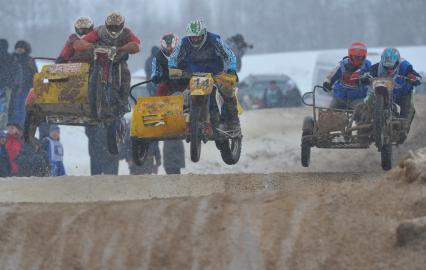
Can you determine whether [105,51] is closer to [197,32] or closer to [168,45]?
[168,45]

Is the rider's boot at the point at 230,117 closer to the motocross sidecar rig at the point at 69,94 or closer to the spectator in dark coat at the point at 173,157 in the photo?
the motocross sidecar rig at the point at 69,94

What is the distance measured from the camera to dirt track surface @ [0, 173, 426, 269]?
27.5 feet

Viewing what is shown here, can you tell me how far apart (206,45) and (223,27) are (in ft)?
106

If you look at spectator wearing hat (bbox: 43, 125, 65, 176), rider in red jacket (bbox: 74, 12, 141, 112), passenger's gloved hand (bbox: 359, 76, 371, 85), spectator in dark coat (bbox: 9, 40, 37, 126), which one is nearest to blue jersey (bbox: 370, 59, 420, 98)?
passenger's gloved hand (bbox: 359, 76, 371, 85)

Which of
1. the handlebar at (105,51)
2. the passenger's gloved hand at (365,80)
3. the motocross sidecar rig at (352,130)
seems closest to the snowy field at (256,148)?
the passenger's gloved hand at (365,80)

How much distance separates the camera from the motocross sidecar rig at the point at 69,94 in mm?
13711

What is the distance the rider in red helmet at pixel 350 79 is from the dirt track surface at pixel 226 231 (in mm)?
5059

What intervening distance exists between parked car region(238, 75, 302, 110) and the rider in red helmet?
35.5ft

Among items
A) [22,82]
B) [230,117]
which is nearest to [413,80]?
[230,117]

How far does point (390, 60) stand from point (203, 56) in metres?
2.54

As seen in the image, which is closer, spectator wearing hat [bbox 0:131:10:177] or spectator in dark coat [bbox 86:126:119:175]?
spectator wearing hat [bbox 0:131:10:177]

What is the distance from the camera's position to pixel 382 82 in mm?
13414

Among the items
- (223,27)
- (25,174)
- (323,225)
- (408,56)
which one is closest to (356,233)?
(323,225)

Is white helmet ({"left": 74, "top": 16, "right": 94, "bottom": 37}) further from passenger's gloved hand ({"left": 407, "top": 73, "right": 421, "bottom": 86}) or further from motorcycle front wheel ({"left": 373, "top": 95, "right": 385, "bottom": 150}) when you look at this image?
passenger's gloved hand ({"left": 407, "top": 73, "right": 421, "bottom": 86})
